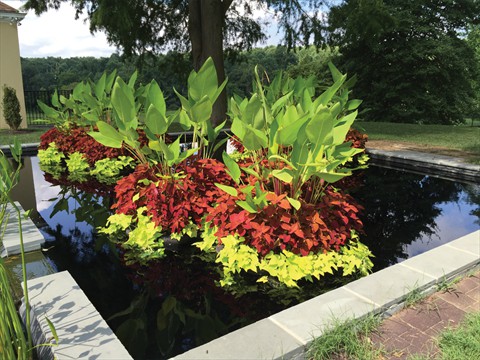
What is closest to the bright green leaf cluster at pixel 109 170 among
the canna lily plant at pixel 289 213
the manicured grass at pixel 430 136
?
the canna lily plant at pixel 289 213

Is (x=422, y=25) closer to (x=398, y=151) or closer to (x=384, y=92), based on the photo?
(x=384, y=92)

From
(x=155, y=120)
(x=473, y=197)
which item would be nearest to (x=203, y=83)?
(x=155, y=120)

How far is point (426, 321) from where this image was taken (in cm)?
194

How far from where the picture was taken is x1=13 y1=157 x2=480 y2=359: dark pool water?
2125mm

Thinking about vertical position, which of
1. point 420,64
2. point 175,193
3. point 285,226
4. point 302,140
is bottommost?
point 285,226

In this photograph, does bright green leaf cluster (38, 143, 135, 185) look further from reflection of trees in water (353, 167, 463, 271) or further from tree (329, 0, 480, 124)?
tree (329, 0, 480, 124)

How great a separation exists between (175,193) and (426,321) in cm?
197

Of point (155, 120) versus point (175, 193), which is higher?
point (155, 120)

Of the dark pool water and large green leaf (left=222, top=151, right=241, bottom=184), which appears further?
large green leaf (left=222, top=151, right=241, bottom=184)

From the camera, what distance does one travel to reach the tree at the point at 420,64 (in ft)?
55.5

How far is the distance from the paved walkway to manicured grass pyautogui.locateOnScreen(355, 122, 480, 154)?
215 inches

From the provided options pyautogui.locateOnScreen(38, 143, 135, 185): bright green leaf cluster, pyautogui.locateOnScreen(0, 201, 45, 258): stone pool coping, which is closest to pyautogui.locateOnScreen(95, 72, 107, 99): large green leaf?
pyautogui.locateOnScreen(38, 143, 135, 185): bright green leaf cluster

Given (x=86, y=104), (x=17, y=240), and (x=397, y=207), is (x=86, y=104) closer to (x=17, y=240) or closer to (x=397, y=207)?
(x=17, y=240)

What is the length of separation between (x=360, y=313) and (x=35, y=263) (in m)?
2.16
